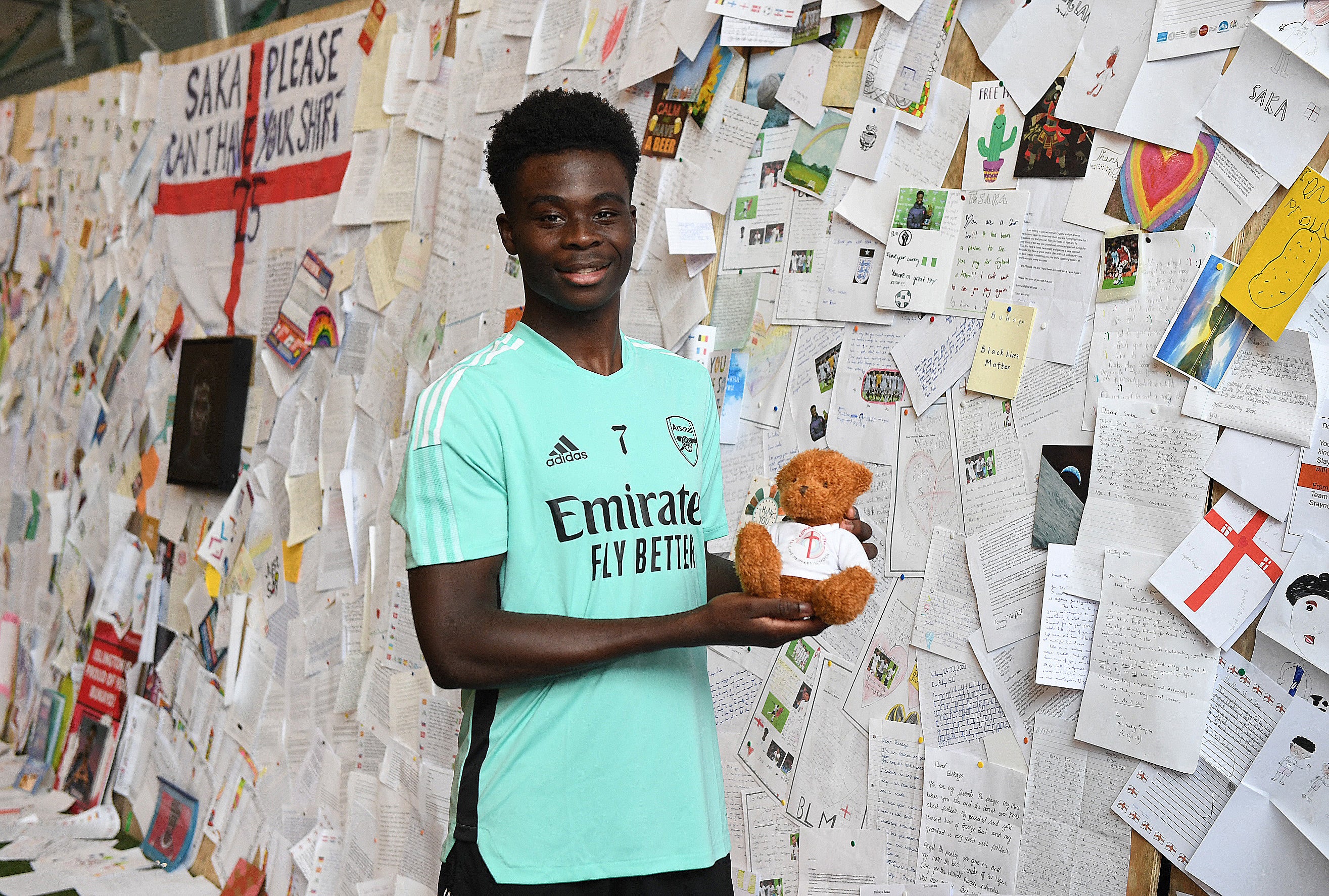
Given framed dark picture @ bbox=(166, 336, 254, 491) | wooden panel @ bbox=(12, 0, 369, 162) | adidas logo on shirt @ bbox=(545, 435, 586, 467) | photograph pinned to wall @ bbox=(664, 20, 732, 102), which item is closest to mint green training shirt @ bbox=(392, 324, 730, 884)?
adidas logo on shirt @ bbox=(545, 435, 586, 467)

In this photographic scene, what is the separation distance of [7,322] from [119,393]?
1103mm

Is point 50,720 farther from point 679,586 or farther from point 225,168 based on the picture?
→ point 679,586

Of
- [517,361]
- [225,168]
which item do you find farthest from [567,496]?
[225,168]

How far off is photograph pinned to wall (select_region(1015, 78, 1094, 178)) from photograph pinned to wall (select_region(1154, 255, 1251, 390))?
214mm

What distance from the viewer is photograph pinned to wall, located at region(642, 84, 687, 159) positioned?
1813 mm

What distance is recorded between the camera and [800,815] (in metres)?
1.63

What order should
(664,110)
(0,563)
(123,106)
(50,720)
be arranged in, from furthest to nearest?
(0,563)
(50,720)
(123,106)
(664,110)

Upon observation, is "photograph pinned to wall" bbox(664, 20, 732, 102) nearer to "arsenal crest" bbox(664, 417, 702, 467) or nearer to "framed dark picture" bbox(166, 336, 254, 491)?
"arsenal crest" bbox(664, 417, 702, 467)

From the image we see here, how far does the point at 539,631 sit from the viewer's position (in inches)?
40.1

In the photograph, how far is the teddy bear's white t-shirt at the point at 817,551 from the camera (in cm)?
102

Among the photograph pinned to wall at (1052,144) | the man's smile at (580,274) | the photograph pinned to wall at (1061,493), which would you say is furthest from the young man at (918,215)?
the man's smile at (580,274)

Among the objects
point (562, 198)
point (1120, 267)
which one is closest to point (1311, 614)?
point (1120, 267)

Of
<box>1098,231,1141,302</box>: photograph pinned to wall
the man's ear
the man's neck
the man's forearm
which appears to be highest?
<box>1098,231,1141,302</box>: photograph pinned to wall

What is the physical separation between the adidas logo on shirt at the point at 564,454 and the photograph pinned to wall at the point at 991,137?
0.72 meters
